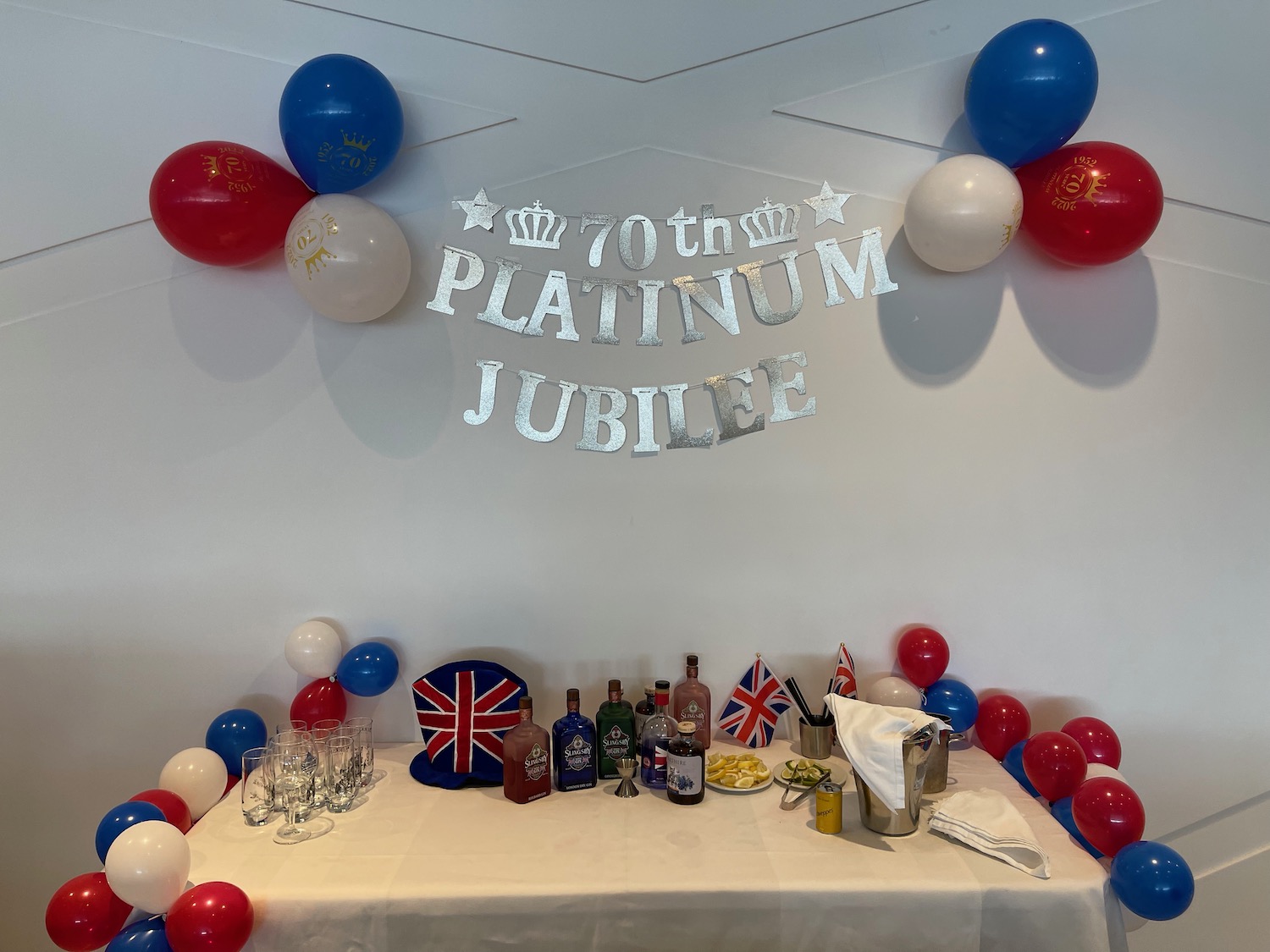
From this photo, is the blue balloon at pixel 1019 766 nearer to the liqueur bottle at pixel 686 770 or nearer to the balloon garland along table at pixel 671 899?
the balloon garland along table at pixel 671 899

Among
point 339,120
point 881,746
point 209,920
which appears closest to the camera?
point 209,920

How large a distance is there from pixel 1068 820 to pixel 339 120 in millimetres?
2286

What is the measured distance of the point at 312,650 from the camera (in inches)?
82.4

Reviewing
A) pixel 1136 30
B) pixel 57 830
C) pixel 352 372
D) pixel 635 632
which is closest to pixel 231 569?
pixel 352 372

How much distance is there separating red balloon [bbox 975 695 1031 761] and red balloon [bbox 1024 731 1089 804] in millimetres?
204

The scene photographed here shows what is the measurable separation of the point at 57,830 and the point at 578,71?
96.1 inches

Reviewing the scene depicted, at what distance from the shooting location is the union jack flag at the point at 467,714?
6.66 feet

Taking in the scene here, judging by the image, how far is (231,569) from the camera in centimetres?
220

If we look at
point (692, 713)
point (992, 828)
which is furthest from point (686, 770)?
point (992, 828)

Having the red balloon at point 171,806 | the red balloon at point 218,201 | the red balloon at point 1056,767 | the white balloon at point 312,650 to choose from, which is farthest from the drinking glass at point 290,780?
the red balloon at point 1056,767

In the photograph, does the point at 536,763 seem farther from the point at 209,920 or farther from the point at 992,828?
the point at 992,828

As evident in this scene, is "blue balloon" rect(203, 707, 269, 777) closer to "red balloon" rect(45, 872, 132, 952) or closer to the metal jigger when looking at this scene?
"red balloon" rect(45, 872, 132, 952)

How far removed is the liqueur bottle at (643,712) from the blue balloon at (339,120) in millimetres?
1471

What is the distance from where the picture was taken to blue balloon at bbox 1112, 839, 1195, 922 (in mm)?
1569
